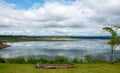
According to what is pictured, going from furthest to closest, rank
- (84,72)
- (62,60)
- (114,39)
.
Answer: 1. (62,60)
2. (114,39)
3. (84,72)

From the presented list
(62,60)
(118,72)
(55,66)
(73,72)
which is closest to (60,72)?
(73,72)

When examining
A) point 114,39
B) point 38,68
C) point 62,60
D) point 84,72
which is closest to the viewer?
point 84,72

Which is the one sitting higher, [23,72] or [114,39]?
[114,39]

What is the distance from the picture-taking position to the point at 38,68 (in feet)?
53.7

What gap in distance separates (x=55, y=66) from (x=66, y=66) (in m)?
0.95

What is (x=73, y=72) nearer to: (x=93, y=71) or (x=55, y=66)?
(x=93, y=71)

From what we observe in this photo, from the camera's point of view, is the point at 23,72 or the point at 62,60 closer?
the point at 23,72

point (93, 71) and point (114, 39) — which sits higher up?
point (114, 39)

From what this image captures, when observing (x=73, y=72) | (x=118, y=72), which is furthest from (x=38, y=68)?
(x=118, y=72)

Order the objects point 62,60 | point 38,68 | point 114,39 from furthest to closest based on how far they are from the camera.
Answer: point 62,60, point 114,39, point 38,68

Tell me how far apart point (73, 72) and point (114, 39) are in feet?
25.2

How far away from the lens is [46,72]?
14.5 meters

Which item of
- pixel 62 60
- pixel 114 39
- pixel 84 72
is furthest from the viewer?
pixel 62 60

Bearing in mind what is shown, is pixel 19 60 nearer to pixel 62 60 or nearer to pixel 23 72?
pixel 62 60
